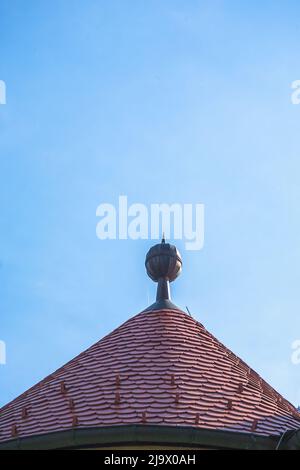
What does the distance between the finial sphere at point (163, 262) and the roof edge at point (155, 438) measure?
431 centimetres

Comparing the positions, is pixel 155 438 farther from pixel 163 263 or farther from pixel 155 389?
pixel 163 263

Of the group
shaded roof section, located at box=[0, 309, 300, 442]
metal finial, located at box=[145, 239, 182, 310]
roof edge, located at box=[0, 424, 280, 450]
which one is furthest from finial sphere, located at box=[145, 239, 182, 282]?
roof edge, located at box=[0, 424, 280, 450]

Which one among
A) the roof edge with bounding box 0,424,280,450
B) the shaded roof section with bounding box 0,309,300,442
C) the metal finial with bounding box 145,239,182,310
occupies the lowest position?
the roof edge with bounding box 0,424,280,450

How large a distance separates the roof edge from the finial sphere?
4.31 m

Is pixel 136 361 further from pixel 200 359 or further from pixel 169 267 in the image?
pixel 169 267

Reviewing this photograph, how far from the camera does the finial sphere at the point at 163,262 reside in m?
13.5

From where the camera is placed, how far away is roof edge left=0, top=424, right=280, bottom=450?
9.17 metres

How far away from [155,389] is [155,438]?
1.11 m

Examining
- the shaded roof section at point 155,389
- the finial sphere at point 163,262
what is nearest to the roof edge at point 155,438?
the shaded roof section at point 155,389

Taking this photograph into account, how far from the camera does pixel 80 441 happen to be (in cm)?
927

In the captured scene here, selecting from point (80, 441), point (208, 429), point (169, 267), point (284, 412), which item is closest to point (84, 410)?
point (80, 441)

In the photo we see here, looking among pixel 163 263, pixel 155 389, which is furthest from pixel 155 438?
pixel 163 263

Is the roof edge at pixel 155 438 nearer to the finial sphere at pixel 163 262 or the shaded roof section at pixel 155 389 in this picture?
the shaded roof section at pixel 155 389

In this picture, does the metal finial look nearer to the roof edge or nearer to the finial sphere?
the finial sphere
